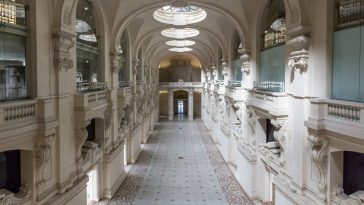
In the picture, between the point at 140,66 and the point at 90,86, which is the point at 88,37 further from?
the point at 140,66

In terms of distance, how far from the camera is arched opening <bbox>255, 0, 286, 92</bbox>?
9609 mm

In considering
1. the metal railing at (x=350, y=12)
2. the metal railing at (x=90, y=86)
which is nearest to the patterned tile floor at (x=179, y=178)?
the metal railing at (x=90, y=86)

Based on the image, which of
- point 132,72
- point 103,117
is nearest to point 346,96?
point 103,117

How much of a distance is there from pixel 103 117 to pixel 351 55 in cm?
855

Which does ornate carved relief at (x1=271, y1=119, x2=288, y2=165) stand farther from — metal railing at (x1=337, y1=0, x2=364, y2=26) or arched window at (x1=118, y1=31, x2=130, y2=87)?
arched window at (x1=118, y1=31, x2=130, y2=87)

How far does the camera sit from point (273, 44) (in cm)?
1056

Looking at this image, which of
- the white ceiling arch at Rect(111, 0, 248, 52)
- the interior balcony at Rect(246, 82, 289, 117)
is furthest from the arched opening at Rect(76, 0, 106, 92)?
the interior balcony at Rect(246, 82, 289, 117)

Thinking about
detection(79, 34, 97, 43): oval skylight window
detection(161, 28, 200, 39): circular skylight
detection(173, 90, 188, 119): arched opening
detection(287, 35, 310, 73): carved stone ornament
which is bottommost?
detection(173, 90, 188, 119): arched opening

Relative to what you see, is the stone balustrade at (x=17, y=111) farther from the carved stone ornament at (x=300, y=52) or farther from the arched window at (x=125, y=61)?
the arched window at (x=125, y=61)

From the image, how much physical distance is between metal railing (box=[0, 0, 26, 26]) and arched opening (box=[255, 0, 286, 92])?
700 centimetres

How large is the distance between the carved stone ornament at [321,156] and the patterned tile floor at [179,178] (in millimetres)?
5996

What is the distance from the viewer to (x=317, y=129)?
21.4 ft

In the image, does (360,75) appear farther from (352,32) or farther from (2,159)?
(2,159)

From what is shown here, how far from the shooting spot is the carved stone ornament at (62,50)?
7734 mm
